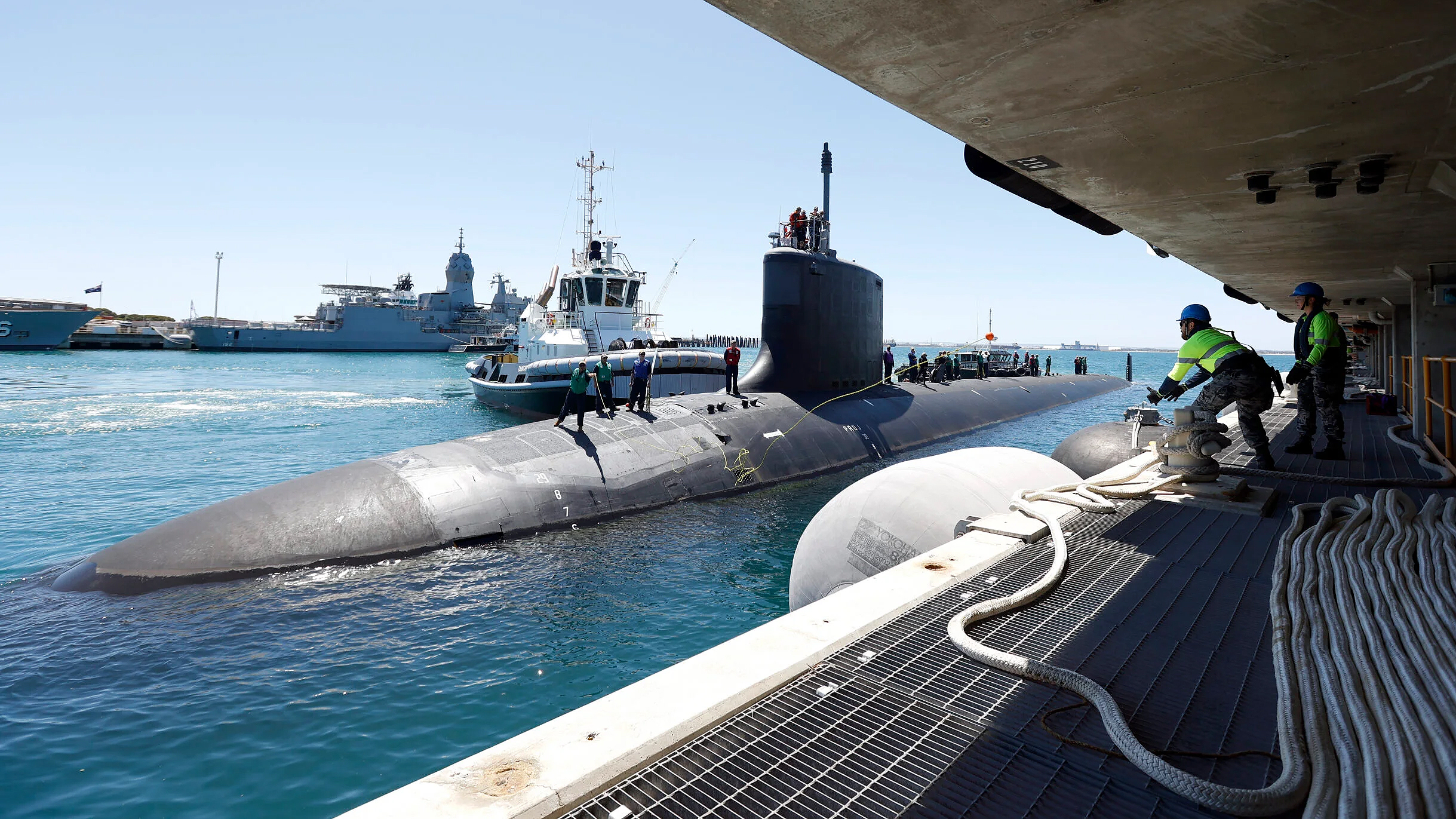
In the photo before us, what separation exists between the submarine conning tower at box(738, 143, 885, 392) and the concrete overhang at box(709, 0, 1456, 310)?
9.72m

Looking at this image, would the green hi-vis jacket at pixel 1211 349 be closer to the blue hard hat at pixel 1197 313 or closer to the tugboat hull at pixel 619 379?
the blue hard hat at pixel 1197 313

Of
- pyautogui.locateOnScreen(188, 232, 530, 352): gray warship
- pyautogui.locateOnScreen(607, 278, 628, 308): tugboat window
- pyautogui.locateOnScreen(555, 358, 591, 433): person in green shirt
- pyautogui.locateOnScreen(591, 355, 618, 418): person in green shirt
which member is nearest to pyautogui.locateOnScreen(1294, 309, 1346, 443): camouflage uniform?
pyautogui.locateOnScreen(555, 358, 591, 433): person in green shirt

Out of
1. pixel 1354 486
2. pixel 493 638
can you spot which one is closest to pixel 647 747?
pixel 493 638

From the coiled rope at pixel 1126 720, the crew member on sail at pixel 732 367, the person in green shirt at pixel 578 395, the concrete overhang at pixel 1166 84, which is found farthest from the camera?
the crew member on sail at pixel 732 367

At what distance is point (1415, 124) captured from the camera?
398 cm

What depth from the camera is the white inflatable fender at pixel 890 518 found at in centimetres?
610

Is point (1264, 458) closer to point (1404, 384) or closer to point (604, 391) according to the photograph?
point (1404, 384)

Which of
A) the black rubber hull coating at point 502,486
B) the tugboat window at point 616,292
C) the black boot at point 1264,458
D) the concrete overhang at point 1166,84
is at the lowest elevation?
the black rubber hull coating at point 502,486

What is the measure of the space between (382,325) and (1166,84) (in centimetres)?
9530

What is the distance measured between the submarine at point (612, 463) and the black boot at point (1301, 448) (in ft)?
25.9

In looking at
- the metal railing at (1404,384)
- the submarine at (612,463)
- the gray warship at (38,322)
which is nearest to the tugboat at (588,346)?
the submarine at (612,463)

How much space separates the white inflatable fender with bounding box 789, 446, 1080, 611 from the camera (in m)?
6.10

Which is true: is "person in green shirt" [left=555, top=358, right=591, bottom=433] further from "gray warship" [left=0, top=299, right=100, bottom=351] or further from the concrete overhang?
"gray warship" [left=0, top=299, right=100, bottom=351]

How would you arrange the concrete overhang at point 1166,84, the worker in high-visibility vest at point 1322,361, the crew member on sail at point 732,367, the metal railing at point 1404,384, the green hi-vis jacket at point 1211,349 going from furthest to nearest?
the crew member on sail at point 732,367 → the metal railing at point 1404,384 → the worker in high-visibility vest at point 1322,361 → the green hi-vis jacket at point 1211,349 → the concrete overhang at point 1166,84
